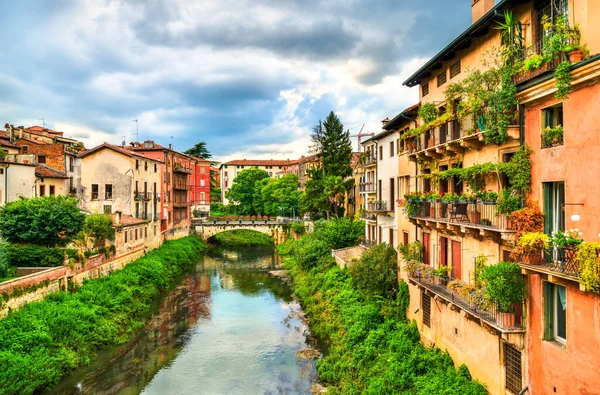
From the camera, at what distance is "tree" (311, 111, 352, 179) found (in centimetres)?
5128

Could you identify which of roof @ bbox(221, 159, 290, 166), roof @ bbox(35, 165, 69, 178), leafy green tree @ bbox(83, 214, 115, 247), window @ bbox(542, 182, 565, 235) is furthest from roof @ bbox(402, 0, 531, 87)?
roof @ bbox(221, 159, 290, 166)

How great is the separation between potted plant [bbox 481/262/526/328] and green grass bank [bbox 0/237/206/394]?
17857mm

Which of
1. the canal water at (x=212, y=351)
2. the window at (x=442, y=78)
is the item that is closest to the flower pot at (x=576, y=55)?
the window at (x=442, y=78)

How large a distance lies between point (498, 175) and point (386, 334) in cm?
1035

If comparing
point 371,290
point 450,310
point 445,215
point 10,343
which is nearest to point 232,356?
point 371,290

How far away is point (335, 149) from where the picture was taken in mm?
52031

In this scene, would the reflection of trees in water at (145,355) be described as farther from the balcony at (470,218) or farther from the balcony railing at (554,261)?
the balcony railing at (554,261)

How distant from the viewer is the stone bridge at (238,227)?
66.4 metres

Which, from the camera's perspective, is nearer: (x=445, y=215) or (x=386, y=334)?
(x=445, y=215)

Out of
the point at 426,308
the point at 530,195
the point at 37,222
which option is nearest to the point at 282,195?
the point at 37,222

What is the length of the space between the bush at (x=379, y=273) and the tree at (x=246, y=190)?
71.4 m

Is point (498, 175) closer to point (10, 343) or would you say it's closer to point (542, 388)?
point (542, 388)

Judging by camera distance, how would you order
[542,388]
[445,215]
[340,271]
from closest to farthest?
1. [542,388]
2. [445,215]
3. [340,271]

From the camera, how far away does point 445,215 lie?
1511 centimetres
